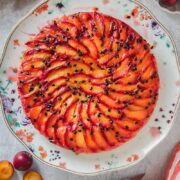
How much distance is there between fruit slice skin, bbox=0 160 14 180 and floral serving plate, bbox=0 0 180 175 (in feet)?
0.69

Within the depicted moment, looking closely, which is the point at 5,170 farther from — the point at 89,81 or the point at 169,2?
the point at 169,2

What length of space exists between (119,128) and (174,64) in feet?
1.46

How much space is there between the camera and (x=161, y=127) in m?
2.47

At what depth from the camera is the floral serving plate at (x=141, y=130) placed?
7.96 ft

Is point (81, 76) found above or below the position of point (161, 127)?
above

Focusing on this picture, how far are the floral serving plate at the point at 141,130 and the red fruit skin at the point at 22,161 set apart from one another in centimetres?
12

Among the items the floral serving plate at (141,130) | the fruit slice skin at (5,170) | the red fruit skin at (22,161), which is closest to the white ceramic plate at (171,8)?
the floral serving plate at (141,130)

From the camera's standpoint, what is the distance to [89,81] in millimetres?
2350

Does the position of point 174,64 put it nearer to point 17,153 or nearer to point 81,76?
point 81,76

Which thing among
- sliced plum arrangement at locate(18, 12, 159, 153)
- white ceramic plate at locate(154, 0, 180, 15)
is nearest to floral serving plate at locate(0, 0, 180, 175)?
sliced plum arrangement at locate(18, 12, 159, 153)

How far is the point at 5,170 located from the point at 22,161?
0.39 ft

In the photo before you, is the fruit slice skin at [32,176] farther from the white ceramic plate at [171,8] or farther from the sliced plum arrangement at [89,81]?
the white ceramic plate at [171,8]

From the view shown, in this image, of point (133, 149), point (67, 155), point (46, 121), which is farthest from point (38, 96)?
point (133, 149)

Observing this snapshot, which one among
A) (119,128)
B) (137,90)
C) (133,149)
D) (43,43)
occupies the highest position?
(43,43)
